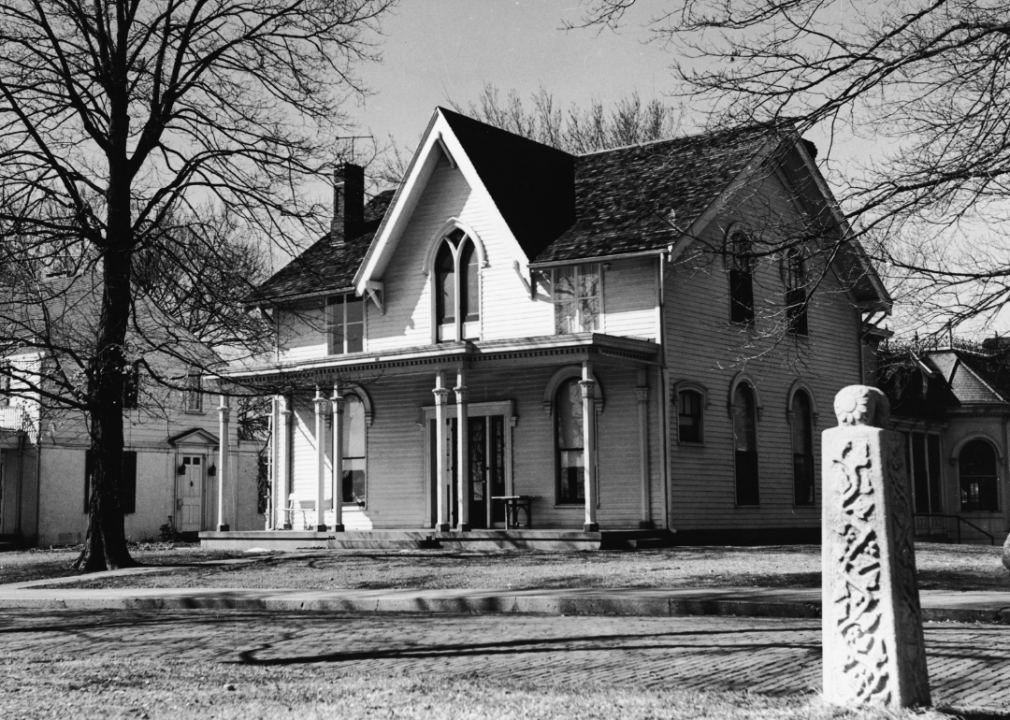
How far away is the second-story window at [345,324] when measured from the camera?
98.9ft

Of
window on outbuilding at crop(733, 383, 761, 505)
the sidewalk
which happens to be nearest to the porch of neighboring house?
window on outbuilding at crop(733, 383, 761, 505)

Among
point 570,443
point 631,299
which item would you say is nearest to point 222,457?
point 570,443

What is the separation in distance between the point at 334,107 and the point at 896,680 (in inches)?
772

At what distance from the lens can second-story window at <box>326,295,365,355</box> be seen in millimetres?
30156

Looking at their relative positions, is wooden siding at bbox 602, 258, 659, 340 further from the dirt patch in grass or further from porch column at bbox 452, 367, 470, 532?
the dirt patch in grass

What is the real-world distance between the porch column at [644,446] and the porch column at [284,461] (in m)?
9.32

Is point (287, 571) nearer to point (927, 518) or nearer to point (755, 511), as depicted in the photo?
point (755, 511)

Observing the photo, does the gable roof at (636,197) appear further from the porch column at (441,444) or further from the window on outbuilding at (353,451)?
the window on outbuilding at (353,451)

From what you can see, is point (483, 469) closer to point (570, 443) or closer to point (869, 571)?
point (570, 443)

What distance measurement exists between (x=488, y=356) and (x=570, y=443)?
2758 millimetres

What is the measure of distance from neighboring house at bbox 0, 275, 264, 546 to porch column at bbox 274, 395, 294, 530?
4763 millimetres

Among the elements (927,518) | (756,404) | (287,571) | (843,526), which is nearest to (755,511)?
(756,404)

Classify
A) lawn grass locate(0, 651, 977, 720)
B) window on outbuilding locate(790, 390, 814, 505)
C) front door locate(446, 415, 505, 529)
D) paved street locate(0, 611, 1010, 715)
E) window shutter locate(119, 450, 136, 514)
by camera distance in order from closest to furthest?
lawn grass locate(0, 651, 977, 720), paved street locate(0, 611, 1010, 715), front door locate(446, 415, 505, 529), window on outbuilding locate(790, 390, 814, 505), window shutter locate(119, 450, 136, 514)

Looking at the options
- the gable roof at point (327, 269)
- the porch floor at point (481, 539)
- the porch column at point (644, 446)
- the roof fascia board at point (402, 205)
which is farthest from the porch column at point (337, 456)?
the porch column at point (644, 446)
